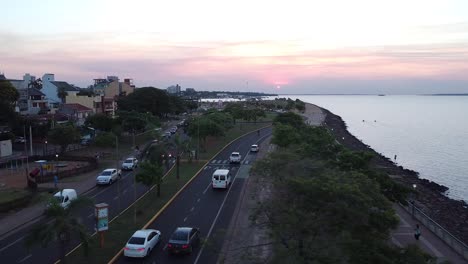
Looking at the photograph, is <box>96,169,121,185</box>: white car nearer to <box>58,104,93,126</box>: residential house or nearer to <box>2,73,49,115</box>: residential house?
<box>58,104,93,126</box>: residential house

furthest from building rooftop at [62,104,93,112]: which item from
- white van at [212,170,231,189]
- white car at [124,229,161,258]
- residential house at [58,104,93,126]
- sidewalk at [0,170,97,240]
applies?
white car at [124,229,161,258]

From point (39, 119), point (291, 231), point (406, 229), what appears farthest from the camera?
point (39, 119)

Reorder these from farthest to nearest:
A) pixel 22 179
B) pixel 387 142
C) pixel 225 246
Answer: pixel 387 142 → pixel 22 179 → pixel 225 246

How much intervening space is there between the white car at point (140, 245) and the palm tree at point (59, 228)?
2743 mm

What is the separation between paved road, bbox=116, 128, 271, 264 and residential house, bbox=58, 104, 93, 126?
145 ft

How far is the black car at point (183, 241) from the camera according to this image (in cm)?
2402

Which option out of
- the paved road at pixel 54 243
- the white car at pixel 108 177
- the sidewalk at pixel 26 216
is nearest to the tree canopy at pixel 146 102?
the white car at pixel 108 177

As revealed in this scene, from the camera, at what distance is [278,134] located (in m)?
54.8

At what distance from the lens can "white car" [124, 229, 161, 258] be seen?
915 inches

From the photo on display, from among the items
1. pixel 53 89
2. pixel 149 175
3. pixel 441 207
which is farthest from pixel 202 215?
pixel 53 89

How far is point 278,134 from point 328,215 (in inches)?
1458

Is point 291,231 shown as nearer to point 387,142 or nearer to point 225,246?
point 225,246

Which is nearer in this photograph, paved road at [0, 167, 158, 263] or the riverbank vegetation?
the riverbank vegetation

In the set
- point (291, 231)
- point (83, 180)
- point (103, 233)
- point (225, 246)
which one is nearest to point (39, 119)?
point (83, 180)
